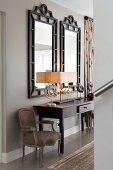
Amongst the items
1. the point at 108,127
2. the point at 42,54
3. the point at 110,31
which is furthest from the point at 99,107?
the point at 42,54

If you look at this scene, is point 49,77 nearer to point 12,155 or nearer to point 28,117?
point 28,117

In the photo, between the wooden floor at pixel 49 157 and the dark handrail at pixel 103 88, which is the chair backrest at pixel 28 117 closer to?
the wooden floor at pixel 49 157

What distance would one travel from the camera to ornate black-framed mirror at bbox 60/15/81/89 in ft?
18.4

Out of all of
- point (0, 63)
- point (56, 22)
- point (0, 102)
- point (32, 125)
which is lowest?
point (32, 125)

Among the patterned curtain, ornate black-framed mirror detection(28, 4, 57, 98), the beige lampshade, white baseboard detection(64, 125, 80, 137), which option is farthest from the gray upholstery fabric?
the patterned curtain

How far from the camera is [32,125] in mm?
4379

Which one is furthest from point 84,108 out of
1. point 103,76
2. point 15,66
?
point 103,76

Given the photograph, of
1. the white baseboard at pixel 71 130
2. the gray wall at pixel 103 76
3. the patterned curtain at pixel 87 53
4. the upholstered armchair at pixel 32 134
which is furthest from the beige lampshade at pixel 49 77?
the gray wall at pixel 103 76

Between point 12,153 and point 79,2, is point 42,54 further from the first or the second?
point 12,153

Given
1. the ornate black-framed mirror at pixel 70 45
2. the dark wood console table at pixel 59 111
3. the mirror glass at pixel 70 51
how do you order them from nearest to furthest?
the dark wood console table at pixel 59 111 < the ornate black-framed mirror at pixel 70 45 < the mirror glass at pixel 70 51

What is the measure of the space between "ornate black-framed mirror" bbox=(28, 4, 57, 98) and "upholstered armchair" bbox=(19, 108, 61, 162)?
407mm

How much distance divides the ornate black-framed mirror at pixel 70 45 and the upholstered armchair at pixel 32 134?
61.1 inches

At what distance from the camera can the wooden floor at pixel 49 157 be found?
3.95 m

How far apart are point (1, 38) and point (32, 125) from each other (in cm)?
146
